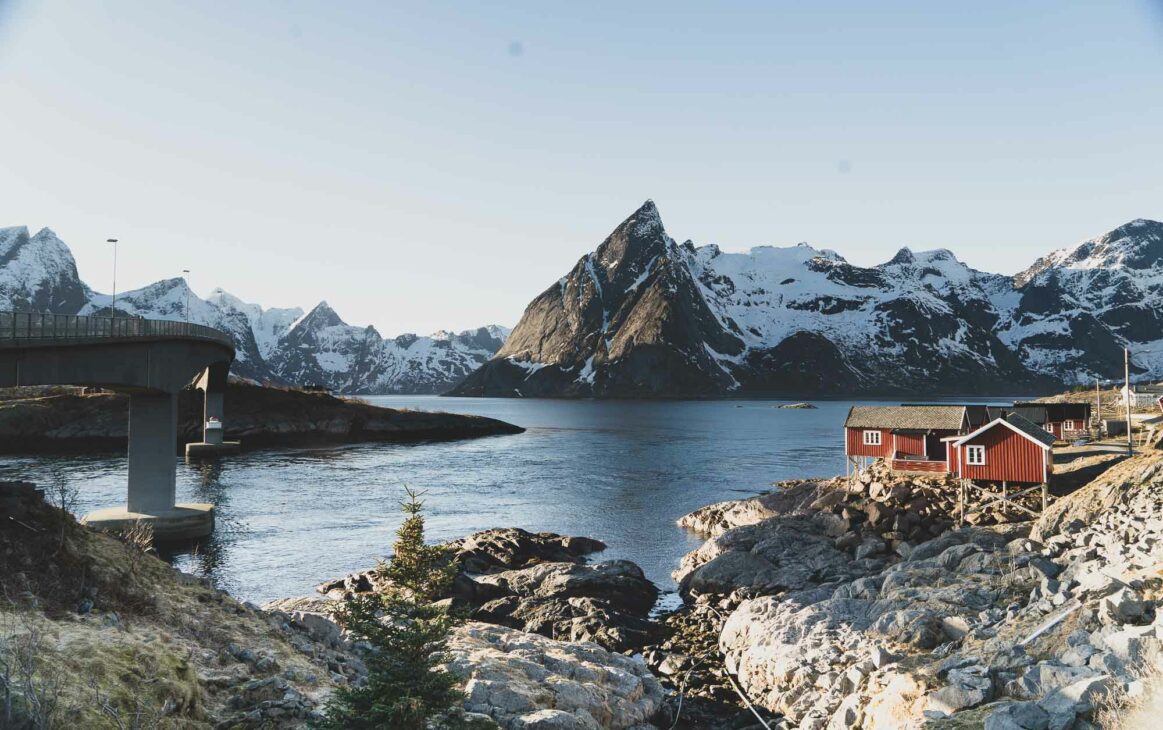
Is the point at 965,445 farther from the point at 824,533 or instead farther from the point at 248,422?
the point at 248,422

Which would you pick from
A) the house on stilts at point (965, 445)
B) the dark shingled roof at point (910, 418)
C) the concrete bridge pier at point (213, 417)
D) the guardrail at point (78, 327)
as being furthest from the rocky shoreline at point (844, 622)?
the concrete bridge pier at point (213, 417)

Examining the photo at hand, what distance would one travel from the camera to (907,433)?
173 ft

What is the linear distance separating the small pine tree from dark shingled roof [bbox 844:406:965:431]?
4585cm

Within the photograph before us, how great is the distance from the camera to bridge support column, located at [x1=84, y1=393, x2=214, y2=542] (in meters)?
44.2

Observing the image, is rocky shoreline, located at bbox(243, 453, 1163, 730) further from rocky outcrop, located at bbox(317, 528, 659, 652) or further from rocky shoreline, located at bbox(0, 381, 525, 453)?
rocky shoreline, located at bbox(0, 381, 525, 453)

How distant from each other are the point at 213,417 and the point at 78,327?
6309 cm

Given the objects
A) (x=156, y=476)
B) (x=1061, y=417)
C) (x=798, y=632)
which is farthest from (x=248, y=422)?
(x=1061, y=417)

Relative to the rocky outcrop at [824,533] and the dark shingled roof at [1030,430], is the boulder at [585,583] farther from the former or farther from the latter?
the dark shingled roof at [1030,430]

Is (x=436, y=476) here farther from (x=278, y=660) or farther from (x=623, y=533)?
(x=278, y=660)

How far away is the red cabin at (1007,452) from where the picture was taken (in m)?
41.8

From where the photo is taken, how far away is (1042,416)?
2517 inches

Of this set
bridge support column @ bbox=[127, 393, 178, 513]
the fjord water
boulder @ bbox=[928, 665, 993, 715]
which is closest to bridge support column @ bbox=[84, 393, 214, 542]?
bridge support column @ bbox=[127, 393, 178, 513]

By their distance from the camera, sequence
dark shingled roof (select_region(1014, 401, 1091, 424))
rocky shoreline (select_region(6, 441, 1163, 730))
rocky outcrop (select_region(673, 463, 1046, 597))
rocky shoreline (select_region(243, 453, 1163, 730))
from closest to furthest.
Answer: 1. rocky shoreline (select_region(6, 441, 1163, 730))
2. rocky shoreline (select_region(243, 453, 1163, 730))
3. rocky outcrop (select_region(673, 463, 1046, 597))
4. dark shingled roof (select_region(1014, 401, 1091, 424))

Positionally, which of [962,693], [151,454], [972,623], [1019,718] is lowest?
[972,623]
